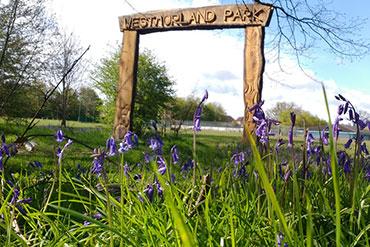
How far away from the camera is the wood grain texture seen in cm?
884

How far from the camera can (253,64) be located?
29.2ft

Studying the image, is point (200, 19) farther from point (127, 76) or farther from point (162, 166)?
point (162, 166)

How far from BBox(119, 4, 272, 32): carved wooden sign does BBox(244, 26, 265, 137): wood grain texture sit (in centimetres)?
20

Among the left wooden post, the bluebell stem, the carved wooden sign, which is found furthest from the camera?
the left wooden post

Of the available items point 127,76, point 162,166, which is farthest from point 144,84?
point 162,166

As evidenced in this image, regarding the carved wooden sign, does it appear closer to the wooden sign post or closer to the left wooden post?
the wooden sign post

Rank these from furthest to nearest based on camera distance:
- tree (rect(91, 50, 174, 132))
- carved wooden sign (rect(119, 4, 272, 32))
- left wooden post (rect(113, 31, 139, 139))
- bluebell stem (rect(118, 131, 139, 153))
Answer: tree (rect(91, 50, 174, 132)) → left wooden post (rect(113, 31, 139, 139)) → carved wooden sign (rect(119, 4, 272, 32)) → bluebell stem (rect(118, 131, 139, 153))

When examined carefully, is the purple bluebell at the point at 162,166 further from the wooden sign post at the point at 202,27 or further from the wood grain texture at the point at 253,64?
the wood grain texture at the point at 253,64

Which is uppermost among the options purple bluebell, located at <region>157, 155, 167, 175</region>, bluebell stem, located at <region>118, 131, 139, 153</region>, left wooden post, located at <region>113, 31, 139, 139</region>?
left wooden post, located at <region>113, 31, 139, 139</region>

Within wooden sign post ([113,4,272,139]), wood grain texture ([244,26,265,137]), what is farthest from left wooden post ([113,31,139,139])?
wood grain texture ([244,26,265,137])

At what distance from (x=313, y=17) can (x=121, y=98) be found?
443cm

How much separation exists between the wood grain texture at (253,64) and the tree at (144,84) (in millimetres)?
10686

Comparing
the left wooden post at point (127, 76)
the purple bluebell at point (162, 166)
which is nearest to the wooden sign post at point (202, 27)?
the left wooden post at point (127, 76)

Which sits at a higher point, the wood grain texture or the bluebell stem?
the wood grain texture
